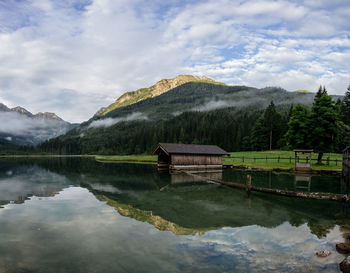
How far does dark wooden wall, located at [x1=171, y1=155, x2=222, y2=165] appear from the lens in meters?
48.8

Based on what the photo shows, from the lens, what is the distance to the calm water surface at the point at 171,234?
914 cm

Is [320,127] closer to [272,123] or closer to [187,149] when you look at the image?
[187,149]

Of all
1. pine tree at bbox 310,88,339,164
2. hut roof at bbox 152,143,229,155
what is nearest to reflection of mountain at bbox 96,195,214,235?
hut roof at bbox 152,143,229,155

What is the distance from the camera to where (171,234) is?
12.2m

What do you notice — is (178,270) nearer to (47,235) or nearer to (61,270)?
(61,270)

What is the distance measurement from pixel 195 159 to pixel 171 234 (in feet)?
127

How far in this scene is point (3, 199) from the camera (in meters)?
21.0

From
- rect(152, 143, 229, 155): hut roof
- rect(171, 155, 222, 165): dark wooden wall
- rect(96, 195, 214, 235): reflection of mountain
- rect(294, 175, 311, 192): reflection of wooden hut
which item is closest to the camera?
rect(96, 195, 214, 235): reflection of mountain

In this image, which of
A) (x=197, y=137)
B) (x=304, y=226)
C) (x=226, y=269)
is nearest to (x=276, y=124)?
(x=197, y=137)

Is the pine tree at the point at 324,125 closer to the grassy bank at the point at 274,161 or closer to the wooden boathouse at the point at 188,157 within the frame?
the grassy bank at the point at 274,161

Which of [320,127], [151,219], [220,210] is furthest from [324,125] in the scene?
[151,219]

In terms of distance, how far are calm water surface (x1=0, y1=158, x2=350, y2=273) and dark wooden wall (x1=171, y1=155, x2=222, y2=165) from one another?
27.9m

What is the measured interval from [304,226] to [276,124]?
81.3 meters

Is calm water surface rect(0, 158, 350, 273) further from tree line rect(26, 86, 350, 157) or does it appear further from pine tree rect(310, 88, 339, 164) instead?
tree line rect(26, 86, 350, 157)
